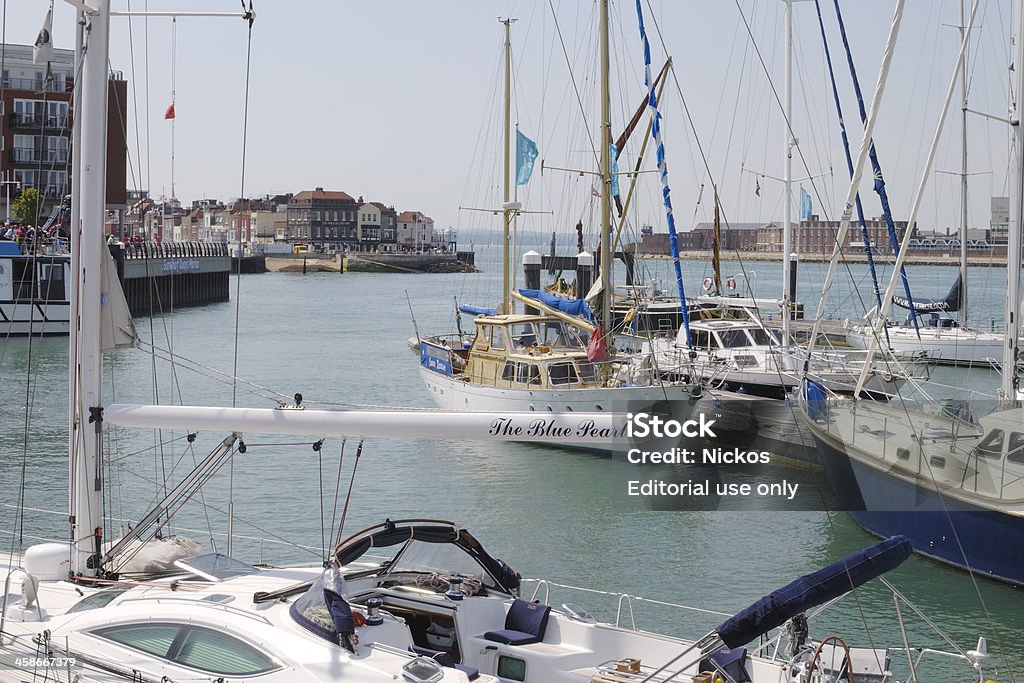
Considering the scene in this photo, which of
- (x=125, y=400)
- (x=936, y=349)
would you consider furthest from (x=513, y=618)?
(x=936, y=349)

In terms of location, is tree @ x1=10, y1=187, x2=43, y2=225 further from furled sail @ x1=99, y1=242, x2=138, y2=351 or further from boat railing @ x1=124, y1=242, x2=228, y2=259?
furled sail @ x1=99, y1=242, x2=138, y2=351

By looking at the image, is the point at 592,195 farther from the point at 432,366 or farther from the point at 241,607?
the point at 241,607

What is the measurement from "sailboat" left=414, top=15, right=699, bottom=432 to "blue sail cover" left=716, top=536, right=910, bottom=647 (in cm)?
1687

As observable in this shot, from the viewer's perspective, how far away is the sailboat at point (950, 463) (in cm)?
1655

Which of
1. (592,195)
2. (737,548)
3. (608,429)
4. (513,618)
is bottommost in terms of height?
(737,548)

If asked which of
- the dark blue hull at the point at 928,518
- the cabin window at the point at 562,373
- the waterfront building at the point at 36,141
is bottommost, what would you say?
the dark blue hull at the point at 928,518

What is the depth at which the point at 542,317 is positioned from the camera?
30.2 meters

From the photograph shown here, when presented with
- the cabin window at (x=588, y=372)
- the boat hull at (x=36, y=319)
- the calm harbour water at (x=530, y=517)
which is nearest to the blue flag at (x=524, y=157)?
the calm harbour water at (x=530, y=517)

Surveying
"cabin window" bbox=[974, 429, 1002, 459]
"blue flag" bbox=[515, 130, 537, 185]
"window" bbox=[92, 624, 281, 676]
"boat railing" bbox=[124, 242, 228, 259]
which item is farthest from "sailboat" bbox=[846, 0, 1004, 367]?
"boat railing" bbox=[124, 242, 228, 259]

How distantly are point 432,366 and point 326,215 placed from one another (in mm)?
160142

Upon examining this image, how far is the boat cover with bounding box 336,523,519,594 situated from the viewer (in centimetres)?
1034

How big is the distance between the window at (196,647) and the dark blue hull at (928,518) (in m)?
10.2

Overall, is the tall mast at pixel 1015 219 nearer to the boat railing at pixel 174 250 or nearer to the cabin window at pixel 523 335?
the cabin window at pixel 523 335

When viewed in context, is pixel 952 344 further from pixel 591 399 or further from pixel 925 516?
pixel 925 516
